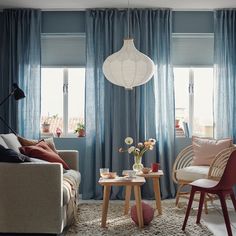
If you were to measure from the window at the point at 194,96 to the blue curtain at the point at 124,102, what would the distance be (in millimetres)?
366

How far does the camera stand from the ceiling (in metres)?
5.18

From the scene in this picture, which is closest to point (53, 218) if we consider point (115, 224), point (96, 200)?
point (115, 224)

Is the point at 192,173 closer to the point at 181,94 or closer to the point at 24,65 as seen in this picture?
the point at 181,94

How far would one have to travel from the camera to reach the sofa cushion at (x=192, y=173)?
4512mm

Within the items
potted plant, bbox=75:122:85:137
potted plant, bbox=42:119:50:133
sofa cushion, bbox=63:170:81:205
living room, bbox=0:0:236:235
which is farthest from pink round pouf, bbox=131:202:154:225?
potted plant, bbox=42:119:50:133

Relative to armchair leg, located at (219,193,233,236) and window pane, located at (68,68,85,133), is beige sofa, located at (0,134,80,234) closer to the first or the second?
armchair leg, located at (219,193,233,236)

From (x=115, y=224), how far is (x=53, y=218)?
798 mm

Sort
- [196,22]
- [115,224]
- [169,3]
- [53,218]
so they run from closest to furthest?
[53,218] < [115,224] < [169,3] < [196,22]

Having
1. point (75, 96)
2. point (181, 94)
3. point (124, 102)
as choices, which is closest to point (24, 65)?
point (75, 96)

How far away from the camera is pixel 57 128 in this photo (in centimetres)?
574

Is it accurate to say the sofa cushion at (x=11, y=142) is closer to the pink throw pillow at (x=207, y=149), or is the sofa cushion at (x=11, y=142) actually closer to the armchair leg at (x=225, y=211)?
the armchair leg at (x=225, y=211)

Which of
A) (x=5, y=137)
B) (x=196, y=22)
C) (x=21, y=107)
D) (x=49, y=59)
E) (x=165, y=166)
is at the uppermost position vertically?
(x=196, y=22)

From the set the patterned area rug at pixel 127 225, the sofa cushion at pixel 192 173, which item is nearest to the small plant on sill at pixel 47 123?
the patterned area rug at pixel 127 225

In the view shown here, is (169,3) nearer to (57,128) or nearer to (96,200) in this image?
(57,128)
